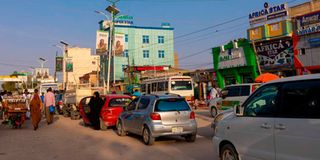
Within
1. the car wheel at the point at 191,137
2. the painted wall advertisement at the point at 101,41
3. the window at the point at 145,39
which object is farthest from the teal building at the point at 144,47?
the car wheel at the point at 191,137

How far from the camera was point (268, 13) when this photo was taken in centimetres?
3009

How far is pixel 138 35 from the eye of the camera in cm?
6975

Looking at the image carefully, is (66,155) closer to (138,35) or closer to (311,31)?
(311,31)

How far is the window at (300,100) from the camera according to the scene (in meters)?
4.84

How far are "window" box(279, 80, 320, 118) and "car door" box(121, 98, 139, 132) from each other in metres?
7.80

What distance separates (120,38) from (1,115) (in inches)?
561

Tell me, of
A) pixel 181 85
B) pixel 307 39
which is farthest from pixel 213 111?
pixel 307 39

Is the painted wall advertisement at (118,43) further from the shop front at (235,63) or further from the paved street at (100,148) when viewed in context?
the paved street at (100,148)

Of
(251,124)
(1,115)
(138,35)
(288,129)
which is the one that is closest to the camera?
(288,129)

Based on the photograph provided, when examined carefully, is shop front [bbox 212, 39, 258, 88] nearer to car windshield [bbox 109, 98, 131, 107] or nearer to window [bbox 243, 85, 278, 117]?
car windshield [bbox 109, 98, 131, 107]

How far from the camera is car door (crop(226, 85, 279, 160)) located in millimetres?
5578

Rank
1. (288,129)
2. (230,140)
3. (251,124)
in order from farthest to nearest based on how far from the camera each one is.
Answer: (230,140) → (251,124) → (288,129)

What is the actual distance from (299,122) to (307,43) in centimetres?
2190

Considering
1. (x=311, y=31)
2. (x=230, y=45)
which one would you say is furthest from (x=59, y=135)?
(x=230, y=45)
